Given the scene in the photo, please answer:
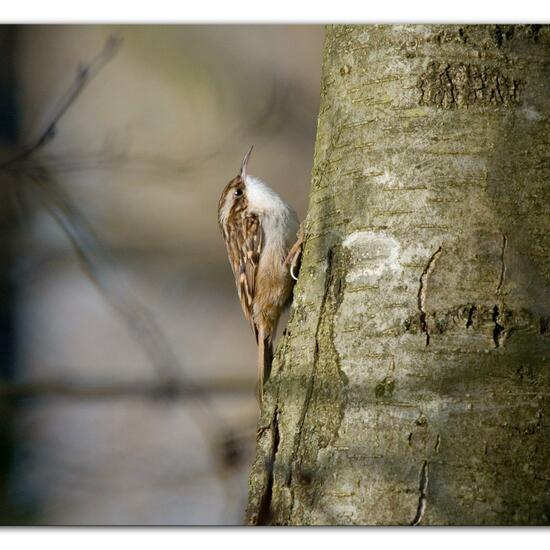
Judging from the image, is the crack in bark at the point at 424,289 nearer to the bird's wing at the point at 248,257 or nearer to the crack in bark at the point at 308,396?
the crack in bark at the point at 308,396

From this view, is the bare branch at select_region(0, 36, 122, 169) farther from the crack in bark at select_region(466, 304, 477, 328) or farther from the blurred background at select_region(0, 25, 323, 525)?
the crack in bark at select_region(466, 304, 477, 328)

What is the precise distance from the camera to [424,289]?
151cm

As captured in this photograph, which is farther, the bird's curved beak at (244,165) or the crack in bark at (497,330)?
the bird's curved beak at (244,165)

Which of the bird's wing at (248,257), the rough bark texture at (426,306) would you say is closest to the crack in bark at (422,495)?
the rough bark texture at (426,306)

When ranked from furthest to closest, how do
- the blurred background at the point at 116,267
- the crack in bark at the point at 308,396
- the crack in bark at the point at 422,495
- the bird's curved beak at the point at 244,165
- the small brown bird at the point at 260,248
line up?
the bird's curved beak at the point at 244,165
the small brown bird at the point at 260,248
the blurred background at the point at 116,267
the crack in bark at the point at 308,396
the crack in bark at the point at 422,495

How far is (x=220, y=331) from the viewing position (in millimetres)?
2699

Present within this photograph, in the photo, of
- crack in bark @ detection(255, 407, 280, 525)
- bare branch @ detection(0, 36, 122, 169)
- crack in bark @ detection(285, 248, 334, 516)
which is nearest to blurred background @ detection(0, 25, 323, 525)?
bare branch @ detection(0, 36, 122, 169)

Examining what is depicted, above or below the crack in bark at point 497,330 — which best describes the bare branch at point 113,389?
below

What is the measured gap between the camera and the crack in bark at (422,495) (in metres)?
1.44

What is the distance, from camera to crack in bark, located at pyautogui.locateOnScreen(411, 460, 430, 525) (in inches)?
56.6

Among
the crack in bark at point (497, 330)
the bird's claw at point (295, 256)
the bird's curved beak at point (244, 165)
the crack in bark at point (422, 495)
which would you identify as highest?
the bird's curved beak at point (244, 165)

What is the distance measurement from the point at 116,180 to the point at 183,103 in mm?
310

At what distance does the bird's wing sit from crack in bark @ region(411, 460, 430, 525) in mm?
1248

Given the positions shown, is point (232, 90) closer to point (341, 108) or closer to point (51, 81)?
point (51, 81)
